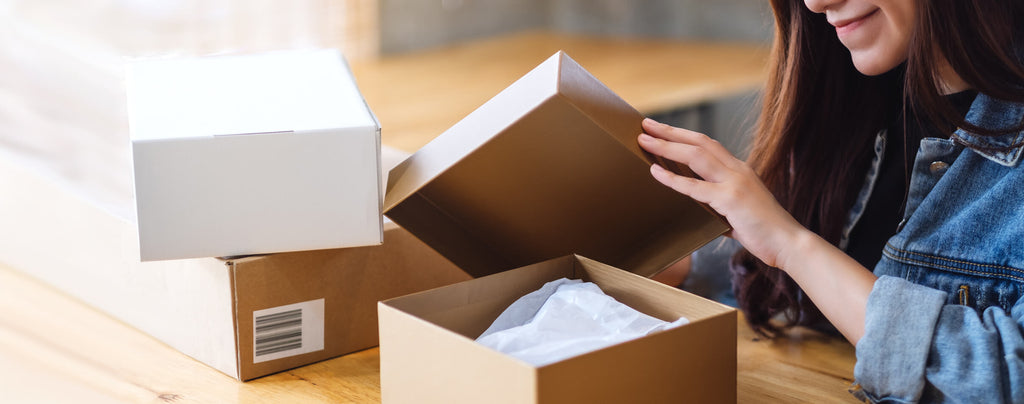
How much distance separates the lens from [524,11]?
14.0ft

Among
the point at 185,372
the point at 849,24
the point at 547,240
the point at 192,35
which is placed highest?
the point at 192,35

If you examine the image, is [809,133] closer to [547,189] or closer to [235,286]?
[547,189]

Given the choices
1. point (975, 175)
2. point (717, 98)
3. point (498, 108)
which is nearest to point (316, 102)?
point (498, 108)

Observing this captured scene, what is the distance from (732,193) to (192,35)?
2.64 metres

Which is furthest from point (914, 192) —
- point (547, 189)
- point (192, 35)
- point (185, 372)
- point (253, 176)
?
point (192, 35)

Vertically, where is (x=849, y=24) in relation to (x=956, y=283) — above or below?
above

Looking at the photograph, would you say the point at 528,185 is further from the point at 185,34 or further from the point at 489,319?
the point at 185,34

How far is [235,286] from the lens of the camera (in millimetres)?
944

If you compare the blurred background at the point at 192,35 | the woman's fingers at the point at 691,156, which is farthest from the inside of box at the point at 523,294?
the blurred background at the point at 192,35

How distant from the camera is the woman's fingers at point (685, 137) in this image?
35.4 inches

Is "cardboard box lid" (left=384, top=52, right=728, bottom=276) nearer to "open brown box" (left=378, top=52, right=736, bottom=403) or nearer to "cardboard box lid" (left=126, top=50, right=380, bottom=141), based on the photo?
"open brown box" (left=378, top=52, right=736, bottom=403)

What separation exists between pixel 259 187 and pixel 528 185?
251 mm

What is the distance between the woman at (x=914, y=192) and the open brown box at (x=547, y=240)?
2.4 inches

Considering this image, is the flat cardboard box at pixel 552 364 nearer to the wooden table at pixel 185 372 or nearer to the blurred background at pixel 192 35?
the wooden table at pixel 185 372
